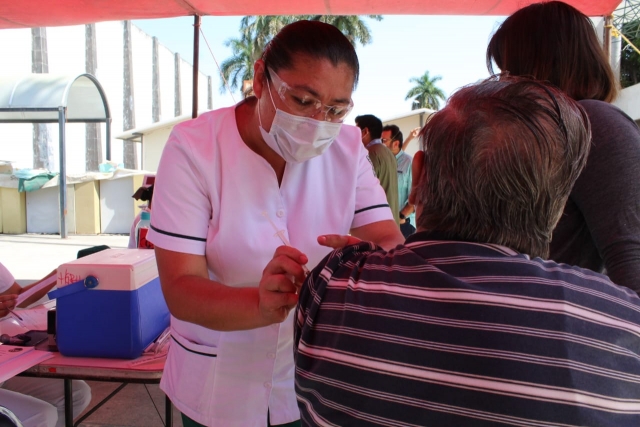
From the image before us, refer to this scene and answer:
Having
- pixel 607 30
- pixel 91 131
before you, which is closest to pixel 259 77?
pixel 607 30

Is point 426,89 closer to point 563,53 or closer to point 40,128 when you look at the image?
point 40,128

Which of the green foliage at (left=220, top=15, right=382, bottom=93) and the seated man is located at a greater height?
the green foliage at (left=220, top=15, right=382, bottom=93)

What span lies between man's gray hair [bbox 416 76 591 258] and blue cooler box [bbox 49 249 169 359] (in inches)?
50.4

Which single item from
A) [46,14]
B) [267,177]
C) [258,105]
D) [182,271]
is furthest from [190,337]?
[46,14]

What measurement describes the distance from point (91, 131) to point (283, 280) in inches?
894

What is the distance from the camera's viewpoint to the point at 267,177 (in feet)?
4.08

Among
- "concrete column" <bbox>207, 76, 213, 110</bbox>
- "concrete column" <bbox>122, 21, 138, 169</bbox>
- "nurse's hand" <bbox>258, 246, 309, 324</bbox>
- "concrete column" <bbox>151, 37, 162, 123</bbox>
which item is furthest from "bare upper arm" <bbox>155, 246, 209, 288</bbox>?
"concrete column" <bbox>207, 76, 213, 110</bbox>

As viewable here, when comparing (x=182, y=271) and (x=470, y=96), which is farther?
(x=182, y=271)

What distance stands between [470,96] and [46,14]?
12.5 ft

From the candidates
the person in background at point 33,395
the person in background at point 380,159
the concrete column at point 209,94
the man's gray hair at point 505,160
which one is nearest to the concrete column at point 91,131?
the concrete column at point 209,94

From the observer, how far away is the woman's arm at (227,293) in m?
0.91

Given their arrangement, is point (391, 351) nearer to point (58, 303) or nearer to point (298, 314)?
point (298, 314)

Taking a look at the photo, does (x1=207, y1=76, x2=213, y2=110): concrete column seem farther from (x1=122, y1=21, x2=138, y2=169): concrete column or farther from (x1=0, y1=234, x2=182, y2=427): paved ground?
(x1=0, y1=234, x2=182, y2=427): paved ground

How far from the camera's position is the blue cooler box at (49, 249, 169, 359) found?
1.73 metres
